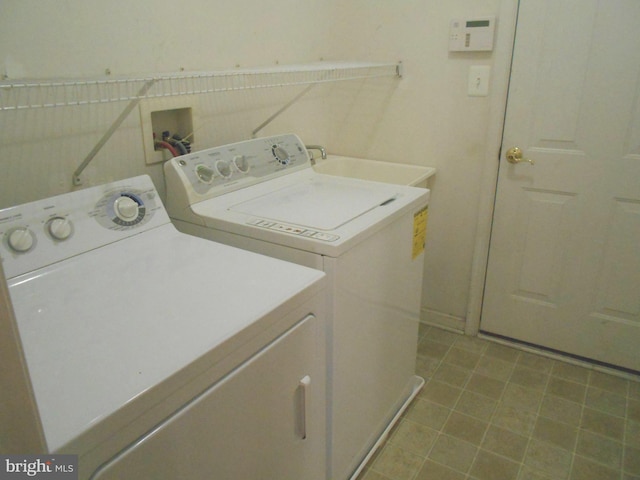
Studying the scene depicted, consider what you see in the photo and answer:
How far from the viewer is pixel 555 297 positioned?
2324 mm

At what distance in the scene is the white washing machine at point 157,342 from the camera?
76cm

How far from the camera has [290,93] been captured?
2.28 m

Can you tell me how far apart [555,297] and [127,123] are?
2102 millimetres

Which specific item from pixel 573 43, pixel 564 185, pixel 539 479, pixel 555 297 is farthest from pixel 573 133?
pixel 539 479

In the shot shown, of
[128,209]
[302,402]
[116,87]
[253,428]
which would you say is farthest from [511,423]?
[116,87]

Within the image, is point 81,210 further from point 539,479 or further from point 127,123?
point 539,479

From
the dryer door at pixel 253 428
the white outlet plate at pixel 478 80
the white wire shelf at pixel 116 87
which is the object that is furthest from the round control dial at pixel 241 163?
the white outlet plate at pixel 478 80

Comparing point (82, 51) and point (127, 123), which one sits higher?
point (82, 51)

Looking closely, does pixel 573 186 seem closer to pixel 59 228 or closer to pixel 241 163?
pixel 241 163

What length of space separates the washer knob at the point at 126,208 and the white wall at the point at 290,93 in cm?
19

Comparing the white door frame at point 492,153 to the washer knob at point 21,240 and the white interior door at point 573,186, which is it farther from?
the washer knob at point 21,240

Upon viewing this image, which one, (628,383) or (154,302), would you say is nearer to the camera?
(154,302)

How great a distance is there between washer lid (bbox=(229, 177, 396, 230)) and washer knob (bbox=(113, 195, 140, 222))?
1.03 feet

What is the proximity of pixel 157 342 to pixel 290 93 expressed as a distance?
1.67 m
